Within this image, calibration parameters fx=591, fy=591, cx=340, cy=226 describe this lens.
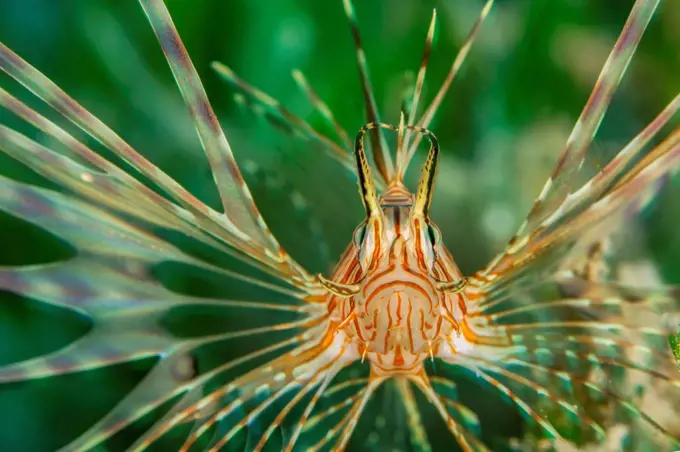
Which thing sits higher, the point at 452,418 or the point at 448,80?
the point at 448,80

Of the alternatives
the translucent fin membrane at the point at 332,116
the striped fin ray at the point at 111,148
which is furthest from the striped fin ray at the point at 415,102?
the striped fin ray at the point at 111,148

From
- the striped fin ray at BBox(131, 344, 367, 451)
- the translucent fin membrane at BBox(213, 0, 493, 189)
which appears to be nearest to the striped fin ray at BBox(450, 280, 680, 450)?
the striped fin ray at BBox(131, 344, 367, 451)

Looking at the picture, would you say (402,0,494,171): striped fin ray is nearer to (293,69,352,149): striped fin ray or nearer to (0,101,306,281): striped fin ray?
(293,69,352,149): striped fin ray

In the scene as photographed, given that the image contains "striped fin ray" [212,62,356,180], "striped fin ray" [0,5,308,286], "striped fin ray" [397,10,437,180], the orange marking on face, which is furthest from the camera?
"striped fin ray" [212,62,356,180]

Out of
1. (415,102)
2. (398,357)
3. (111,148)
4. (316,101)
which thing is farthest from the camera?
(316,101)

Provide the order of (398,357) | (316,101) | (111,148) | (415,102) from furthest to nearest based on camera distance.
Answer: (316,101) < (415,102) < (398,357) < (111,148)

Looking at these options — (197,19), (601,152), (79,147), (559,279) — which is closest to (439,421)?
(559,279)

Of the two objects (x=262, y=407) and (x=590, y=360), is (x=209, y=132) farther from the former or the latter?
(x=590, y=360)

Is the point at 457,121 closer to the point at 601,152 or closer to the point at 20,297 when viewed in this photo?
the point at 601,152

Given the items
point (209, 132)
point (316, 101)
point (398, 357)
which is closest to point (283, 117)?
point (316, 101)
